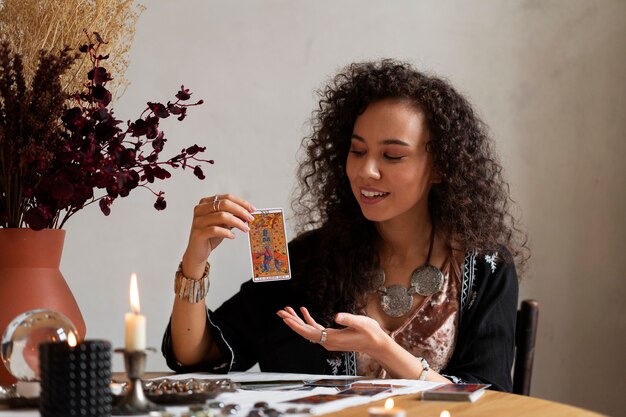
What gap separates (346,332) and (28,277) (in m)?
0.61

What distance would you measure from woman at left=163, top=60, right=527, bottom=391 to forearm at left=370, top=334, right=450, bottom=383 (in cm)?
14

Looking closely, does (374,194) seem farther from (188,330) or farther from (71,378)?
(71,378)

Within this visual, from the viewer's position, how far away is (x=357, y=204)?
95.9 inches

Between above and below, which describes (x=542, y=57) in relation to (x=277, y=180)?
above

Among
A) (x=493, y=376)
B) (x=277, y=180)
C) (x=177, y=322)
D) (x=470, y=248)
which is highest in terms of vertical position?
(x=277, y=180)

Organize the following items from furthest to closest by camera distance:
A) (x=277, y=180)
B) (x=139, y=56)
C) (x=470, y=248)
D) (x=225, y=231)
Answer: (x=277, y=180), (x=139, y=56), (x=470, y=248), (x=225, y=231)

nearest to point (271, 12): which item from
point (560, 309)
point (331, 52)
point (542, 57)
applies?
point (331, 52)

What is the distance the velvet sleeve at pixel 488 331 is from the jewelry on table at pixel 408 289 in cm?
10

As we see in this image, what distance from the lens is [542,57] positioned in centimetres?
306

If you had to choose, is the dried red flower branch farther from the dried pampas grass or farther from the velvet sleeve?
the velvet sleeve

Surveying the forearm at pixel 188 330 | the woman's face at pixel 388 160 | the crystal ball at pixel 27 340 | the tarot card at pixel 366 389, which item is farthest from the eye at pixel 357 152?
the crystal ball at pixel 27 340

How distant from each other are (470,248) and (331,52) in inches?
38.9

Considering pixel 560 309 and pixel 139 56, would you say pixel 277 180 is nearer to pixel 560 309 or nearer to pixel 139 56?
pixel 139 56

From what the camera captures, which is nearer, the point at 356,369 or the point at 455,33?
the point at 356,369
